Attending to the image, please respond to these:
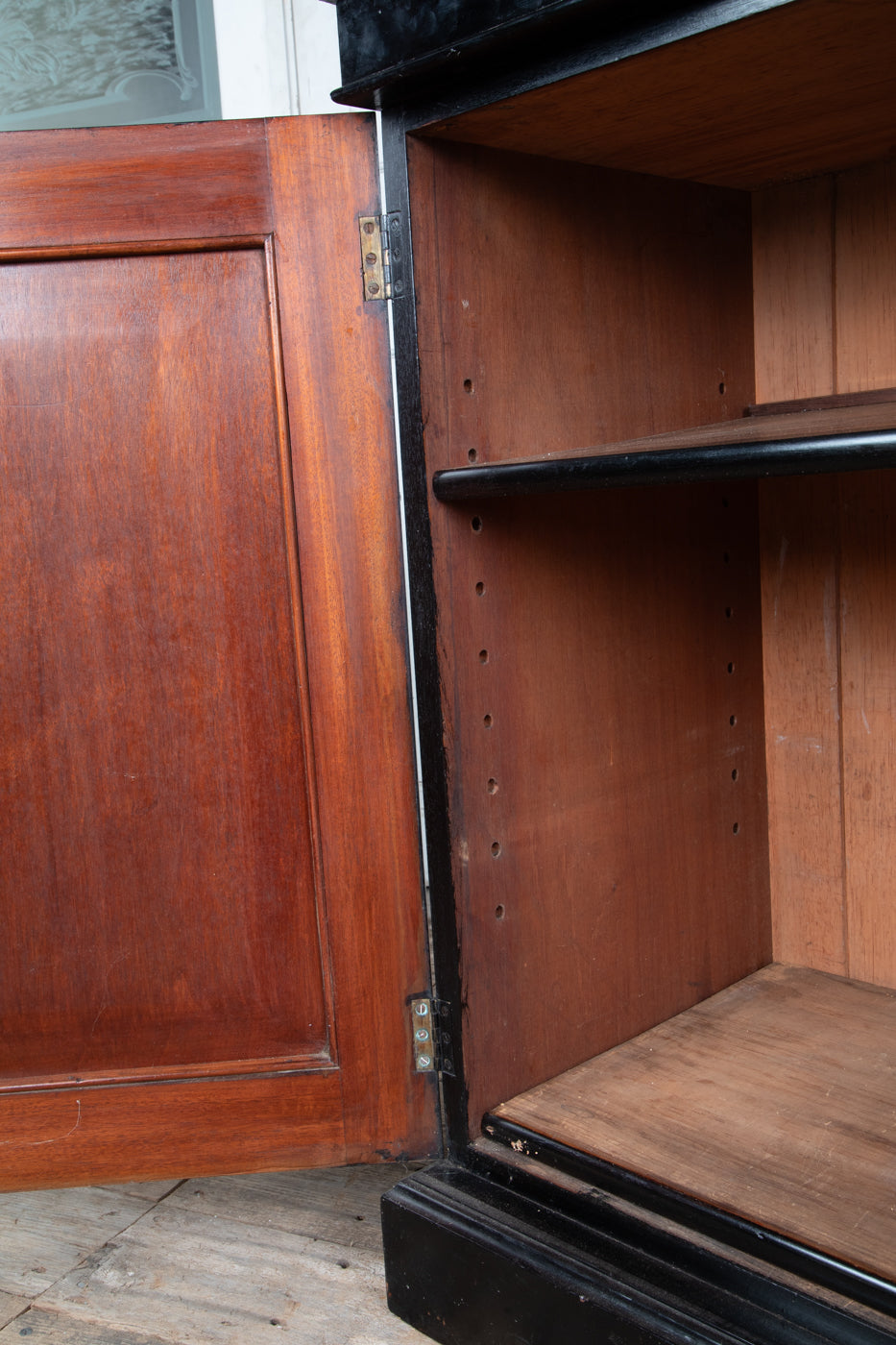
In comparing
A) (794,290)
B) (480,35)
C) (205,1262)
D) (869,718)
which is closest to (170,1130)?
(205,1262)

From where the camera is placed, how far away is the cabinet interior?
3.56 ft

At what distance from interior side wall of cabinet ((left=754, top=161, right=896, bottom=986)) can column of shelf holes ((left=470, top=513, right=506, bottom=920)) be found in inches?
19.7

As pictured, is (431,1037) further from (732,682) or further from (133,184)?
(133,184)

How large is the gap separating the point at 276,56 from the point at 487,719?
141cm

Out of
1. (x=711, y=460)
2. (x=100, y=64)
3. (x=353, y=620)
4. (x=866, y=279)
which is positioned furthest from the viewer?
(x=100, y=64)

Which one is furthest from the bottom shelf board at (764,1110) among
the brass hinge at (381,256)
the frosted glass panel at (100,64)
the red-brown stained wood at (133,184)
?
the frosted glass panel at (100,64)

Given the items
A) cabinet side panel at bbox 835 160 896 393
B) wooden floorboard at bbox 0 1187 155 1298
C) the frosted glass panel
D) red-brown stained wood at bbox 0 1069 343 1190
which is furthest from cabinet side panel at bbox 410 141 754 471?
the frosted glass panel

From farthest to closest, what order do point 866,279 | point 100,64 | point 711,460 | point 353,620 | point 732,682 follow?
point 100,64 → point 732,682 → point 866,279 → point 353,620 → point 711,460

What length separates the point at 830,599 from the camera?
1.43 metres

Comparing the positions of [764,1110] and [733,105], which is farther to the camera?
[764,1110]

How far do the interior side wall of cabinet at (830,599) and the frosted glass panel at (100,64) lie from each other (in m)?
1.23

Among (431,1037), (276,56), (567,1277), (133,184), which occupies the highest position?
(276,56)

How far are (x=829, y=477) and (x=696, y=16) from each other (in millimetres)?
681

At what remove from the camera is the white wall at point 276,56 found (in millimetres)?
1923
